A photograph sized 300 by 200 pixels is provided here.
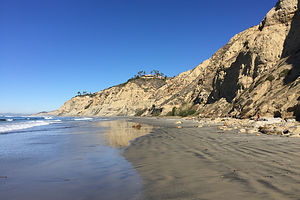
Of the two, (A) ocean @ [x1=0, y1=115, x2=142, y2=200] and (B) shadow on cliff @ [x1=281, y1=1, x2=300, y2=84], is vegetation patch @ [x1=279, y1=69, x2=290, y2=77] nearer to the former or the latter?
(B) shadow on cliff @ [x1=281, y1=1, x2=300, y2=84]

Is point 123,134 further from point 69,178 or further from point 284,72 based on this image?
point 284,72

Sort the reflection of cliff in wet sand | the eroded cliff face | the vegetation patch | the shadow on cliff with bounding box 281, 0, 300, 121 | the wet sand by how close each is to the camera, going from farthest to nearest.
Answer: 1. the vegetation patch
2. the shadow on cliff with bounding box 281, 0, 300, 121
3. the eroded cliff face
4. the reflection of cliff in wet sand
5. the wet sand

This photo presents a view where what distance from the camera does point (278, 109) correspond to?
20047mm

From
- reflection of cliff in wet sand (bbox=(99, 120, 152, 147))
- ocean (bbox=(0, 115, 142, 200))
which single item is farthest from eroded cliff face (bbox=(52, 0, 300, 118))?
ocean (bbox=(0, 115, 142, 200))

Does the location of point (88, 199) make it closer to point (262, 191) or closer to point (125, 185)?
point (125, 185)

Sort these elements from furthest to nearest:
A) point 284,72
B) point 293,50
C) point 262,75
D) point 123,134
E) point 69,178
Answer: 1. point 262,75
2. point 293,50
3. point 284,72
4. point 123,134
5. point 69,178

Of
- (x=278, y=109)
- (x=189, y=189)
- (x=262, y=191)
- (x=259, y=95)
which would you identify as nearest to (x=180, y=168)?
(x=189, y=189)

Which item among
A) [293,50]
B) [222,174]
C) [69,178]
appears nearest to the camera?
[222,174]

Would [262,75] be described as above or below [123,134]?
above

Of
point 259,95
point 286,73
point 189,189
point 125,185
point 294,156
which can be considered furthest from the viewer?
point 259,95

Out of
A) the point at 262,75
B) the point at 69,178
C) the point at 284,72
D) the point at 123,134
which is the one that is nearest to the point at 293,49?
the point at 262,75

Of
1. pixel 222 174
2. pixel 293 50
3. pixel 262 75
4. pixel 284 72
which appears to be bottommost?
pixel 222 174

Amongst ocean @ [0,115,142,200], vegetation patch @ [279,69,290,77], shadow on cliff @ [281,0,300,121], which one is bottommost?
ocean @ [0,115,142,200]

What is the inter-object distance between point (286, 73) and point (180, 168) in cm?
2490
